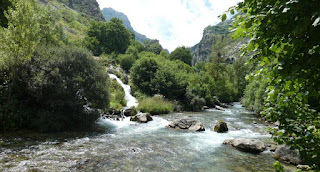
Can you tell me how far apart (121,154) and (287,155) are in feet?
30.0

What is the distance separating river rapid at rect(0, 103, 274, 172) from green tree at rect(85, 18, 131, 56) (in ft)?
152

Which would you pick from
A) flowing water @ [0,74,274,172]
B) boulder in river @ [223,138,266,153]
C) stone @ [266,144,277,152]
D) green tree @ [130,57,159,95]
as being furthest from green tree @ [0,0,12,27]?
stone @ [266,144,277,152]

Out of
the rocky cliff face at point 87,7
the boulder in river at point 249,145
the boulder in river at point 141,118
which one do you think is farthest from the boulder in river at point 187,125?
the rocky cliff face at point 87,7

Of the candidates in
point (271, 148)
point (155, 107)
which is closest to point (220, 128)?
point (271, 148)

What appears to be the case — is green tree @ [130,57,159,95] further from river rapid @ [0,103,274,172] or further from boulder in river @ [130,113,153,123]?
river rapid @ [0,103,274,172]

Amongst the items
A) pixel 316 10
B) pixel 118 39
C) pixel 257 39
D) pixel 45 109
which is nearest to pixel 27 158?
pixel 45 109

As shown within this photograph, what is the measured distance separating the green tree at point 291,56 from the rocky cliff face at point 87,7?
405 ft

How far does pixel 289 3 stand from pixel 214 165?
29.2 ft

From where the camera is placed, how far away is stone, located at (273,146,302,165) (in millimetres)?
9952

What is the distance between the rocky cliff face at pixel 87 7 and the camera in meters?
115

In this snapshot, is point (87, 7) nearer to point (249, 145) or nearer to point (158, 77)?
point (158, 77)

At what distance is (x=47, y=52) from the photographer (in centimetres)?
1470

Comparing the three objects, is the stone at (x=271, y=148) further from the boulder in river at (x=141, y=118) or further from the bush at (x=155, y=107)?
the bush at (x=155, y=107)

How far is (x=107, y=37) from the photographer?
60188 millimetres
